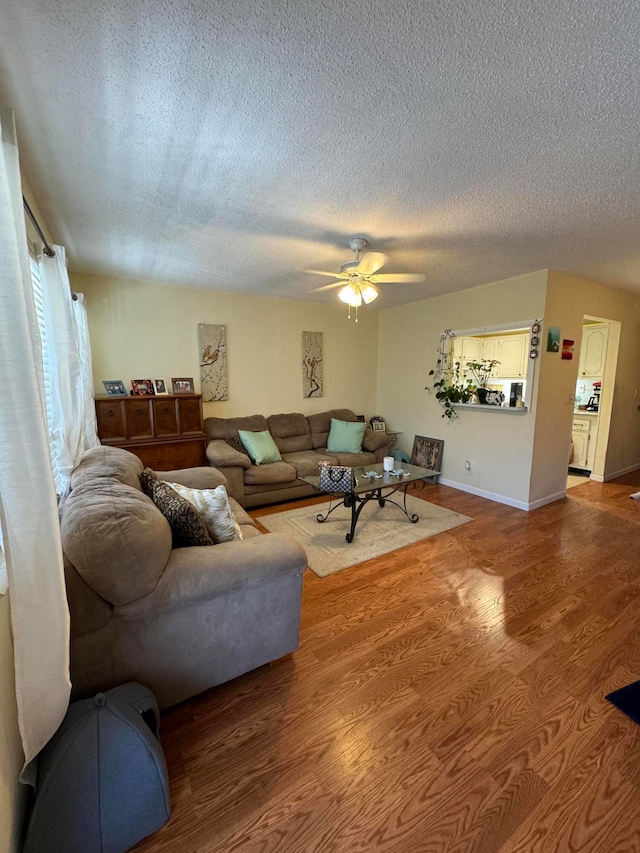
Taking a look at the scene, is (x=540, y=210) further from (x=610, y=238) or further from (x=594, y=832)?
(x=594, y=832)

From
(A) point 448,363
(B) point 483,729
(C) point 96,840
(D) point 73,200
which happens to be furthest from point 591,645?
(D) point 73,200

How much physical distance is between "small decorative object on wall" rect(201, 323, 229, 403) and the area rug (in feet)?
5.74

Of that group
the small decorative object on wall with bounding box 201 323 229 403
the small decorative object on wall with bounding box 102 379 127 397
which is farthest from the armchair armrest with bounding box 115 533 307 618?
the small decorative object on wall with bounding box 201 323 229 403

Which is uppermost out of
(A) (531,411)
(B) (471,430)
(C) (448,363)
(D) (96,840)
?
(C) (448,363)

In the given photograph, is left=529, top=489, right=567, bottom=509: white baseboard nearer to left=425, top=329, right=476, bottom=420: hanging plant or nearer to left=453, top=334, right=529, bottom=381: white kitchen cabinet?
left=425, top=329, right=476, bottom=420: hanging plant

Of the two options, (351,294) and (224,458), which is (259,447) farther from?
(351,294)

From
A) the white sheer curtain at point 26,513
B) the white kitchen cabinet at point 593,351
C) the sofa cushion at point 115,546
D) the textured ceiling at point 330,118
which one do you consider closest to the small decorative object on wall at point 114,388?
the textured ceiling at point 330,118

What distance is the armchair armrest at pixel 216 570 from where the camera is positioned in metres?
1.35

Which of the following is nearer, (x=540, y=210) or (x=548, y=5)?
(x=548, y=5)

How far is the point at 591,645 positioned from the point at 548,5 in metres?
2.67

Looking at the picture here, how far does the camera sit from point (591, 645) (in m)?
1.88

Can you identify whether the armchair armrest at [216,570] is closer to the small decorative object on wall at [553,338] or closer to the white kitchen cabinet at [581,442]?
the small decorative object on wall at [553,338]

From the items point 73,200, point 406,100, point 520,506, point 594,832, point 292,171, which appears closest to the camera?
point 594,832

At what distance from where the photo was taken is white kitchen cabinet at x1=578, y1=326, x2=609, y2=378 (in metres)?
4.71
